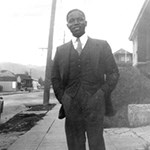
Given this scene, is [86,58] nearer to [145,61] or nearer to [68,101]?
[68,101]

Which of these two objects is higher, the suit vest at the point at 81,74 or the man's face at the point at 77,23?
the man's face at the point at 77,23

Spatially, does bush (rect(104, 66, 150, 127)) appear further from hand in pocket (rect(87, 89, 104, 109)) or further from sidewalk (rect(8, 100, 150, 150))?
hand in pocket (rect(87, 89, 104, 109))

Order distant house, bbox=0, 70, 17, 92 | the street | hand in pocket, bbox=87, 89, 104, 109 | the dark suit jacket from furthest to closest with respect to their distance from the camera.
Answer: distant house, bbox=0, 70, 17, 92 < the street < the dark suit jacket < hand in pocket, bbox=87, 89, 104, 109

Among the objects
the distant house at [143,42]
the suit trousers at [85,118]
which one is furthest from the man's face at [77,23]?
the distant house at [143,42]

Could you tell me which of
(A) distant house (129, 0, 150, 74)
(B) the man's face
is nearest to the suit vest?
(B) the man's face

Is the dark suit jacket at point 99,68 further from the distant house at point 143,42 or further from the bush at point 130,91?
the distant house at point 143,42

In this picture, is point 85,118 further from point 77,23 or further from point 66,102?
point 77,23

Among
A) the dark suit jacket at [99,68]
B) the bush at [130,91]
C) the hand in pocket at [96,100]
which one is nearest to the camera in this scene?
the hand in pocket at [96,100]

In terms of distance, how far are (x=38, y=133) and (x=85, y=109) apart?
5.56m

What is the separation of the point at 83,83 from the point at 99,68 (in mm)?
247

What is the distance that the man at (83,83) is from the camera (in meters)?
3.39

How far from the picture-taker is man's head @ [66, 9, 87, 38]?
11.6ft

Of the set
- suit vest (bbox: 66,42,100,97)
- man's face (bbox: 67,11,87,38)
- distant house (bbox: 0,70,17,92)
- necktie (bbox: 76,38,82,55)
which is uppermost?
distant house (bbox: 0,70,17,92)

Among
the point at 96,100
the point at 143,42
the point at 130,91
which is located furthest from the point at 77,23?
A: the point at 143,42
